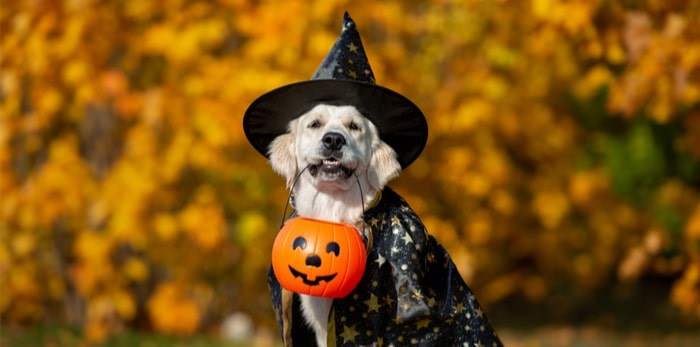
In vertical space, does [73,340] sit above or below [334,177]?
above

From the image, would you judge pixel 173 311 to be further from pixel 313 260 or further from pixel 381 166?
pixel 313 260

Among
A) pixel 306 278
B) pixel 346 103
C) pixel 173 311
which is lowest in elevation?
pixel 306 278

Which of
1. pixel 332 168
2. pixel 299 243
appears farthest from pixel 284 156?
pixel 299 243

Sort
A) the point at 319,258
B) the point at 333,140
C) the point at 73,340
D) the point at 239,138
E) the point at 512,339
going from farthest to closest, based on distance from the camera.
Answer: the point at 512,339, the point at 73,340, the point at 239,138, the point at 333,140, the point at 319,258

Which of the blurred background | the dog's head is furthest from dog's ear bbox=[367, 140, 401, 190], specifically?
the blurred background

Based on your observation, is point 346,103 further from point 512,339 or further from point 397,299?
point 512,339

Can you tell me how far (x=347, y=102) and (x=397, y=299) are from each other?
75 centimetres

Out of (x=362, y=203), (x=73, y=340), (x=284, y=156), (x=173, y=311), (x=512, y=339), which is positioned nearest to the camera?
(x=362, y=203)

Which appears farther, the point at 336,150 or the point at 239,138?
the point at 239,138

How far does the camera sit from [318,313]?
4.18 metres

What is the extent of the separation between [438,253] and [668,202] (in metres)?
7.30

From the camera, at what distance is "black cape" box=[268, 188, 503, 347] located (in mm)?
4059

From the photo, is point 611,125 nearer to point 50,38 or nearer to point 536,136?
point 536,136

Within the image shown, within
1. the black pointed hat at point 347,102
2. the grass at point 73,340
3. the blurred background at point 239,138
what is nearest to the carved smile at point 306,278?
the black pointed hat at point 347,102
